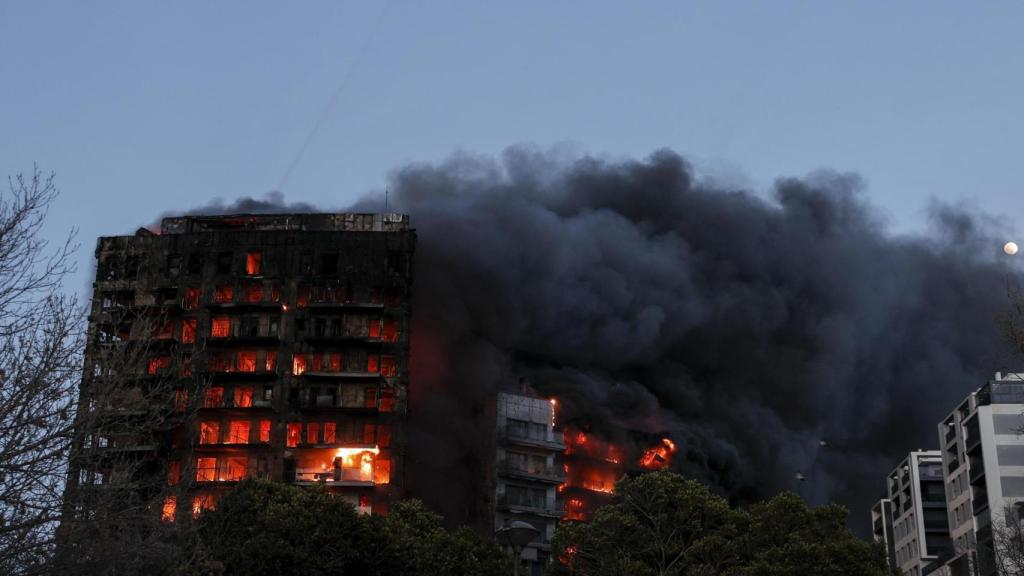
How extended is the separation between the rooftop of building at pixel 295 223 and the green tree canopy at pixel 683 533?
50659 millimetres

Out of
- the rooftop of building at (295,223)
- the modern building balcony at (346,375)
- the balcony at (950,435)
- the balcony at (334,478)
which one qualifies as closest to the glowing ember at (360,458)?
the balcony at (334,478)

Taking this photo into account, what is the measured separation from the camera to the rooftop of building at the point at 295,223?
118 meters

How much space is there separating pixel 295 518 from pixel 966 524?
62.0m

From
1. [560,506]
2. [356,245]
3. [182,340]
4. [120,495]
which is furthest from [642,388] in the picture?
[120,495]

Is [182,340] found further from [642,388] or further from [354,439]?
[642,388]

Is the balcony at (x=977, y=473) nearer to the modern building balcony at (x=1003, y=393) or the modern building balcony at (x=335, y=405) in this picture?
the modern building balcony at (x=1003, y=393)

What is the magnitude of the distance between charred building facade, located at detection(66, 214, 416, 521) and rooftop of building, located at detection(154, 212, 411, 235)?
0.28m

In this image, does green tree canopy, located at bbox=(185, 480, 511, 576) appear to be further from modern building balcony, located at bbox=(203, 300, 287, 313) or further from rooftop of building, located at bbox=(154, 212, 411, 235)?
rooftop of building, located at bbox=(154, 212, 411, 235)

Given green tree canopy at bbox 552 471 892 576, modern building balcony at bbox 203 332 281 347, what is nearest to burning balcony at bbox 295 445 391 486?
modern building balcony at bbox 203 332 281 347

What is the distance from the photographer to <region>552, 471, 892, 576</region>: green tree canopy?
6769 cm

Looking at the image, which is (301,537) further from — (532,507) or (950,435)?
(950,435)

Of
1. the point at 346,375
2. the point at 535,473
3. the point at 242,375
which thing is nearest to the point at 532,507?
the point at 535,473

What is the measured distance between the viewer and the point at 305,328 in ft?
362

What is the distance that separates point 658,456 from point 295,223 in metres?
45.2
